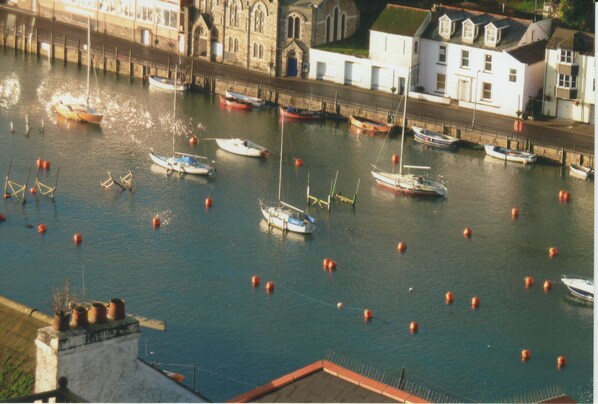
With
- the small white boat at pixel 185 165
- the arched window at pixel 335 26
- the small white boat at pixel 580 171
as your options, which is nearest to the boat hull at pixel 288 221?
the small white boat at pixel 185 165

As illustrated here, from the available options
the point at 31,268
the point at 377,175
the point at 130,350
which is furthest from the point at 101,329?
the point at 377,175

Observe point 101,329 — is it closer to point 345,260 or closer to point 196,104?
point 345,260

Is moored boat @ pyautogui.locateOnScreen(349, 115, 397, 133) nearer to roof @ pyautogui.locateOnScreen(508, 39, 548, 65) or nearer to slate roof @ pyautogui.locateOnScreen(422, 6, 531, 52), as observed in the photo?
slate roof @ pyautogui.locateOnScreen(422, 6, 531, 52)

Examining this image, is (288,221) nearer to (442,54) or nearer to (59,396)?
(442,54)

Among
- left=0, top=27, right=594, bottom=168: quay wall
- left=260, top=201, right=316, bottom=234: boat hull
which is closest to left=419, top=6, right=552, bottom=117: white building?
left=0, top=27, right=594, bottom=168: quay wall

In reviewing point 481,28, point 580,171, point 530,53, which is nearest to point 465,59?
point 481,28

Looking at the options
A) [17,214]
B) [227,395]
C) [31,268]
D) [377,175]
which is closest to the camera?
[227,395]

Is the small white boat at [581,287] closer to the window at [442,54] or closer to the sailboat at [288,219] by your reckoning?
the sailboat at [288,219]
